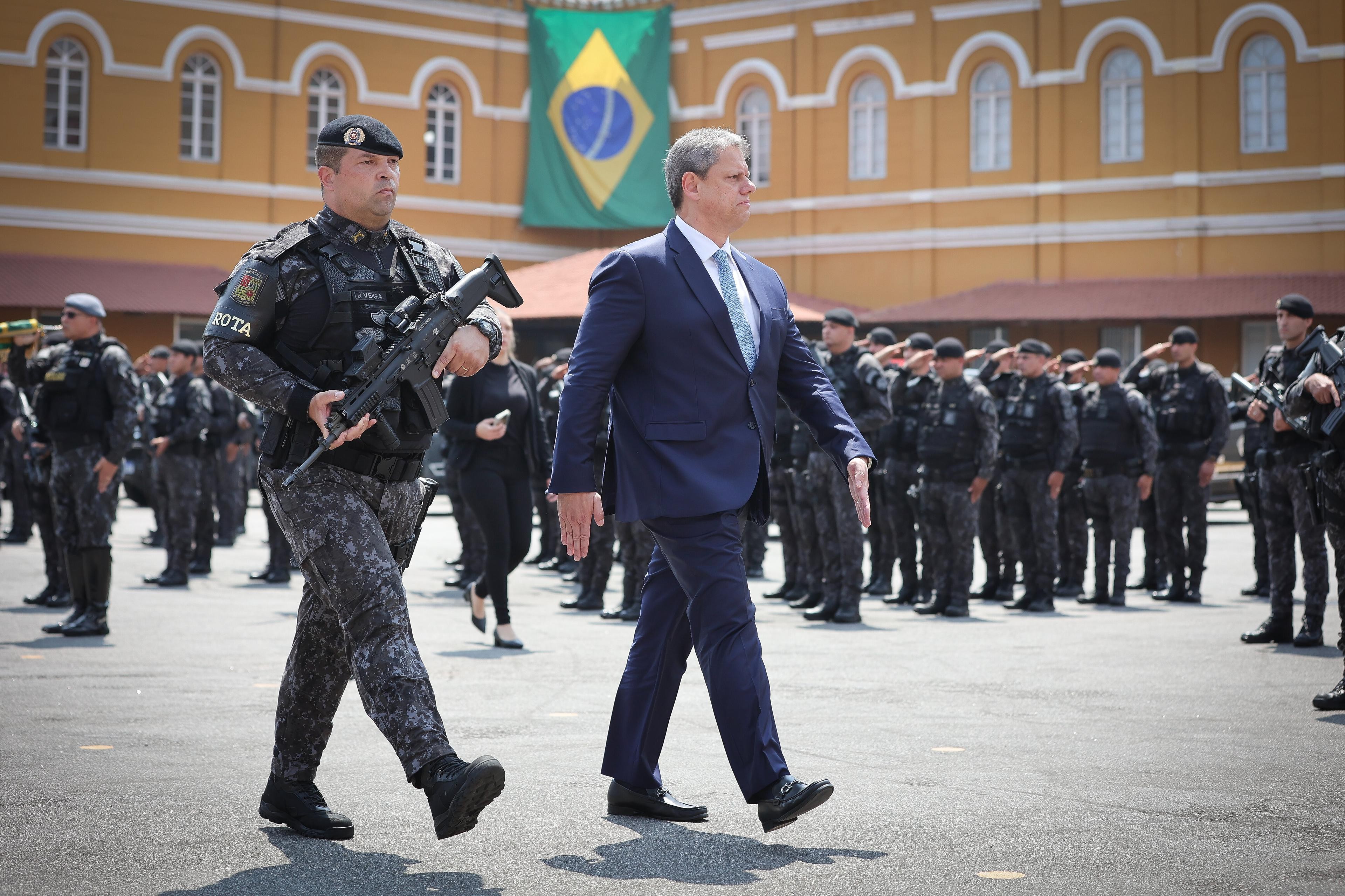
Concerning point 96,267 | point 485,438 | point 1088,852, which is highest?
point 96,267

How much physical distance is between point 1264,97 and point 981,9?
20.9ft

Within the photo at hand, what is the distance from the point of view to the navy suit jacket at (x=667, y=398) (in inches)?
192

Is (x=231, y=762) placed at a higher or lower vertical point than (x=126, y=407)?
lower

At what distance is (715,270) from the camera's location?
5.12 metres

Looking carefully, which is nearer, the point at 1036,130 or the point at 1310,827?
the point at 1310,827

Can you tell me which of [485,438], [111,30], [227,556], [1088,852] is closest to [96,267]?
[111,30]

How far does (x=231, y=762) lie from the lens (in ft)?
19.3

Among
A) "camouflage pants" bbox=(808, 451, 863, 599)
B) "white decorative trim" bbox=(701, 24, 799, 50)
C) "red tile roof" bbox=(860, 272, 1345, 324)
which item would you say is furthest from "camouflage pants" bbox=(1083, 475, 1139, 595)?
"white decorative trim" bbox=(701, 24, 799, 50)

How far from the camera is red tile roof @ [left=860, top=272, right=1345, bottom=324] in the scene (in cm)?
3086

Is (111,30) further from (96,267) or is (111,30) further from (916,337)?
(916,337)

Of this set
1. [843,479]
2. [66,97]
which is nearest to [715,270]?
[843,479]

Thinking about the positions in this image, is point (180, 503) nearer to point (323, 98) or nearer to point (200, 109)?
point (200, 109)

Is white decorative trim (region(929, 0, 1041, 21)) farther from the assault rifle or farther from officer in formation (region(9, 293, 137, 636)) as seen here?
the assault rifle

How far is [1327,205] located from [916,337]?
20264mm
